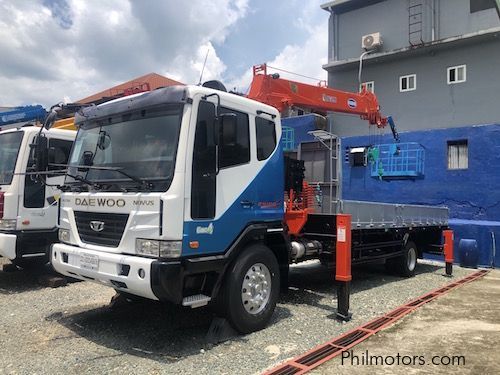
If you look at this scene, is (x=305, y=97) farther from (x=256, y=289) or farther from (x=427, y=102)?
(x=427, y=102)

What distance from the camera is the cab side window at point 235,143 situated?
5.01 metres

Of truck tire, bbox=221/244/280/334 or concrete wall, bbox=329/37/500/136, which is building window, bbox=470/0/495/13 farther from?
truck tire, bbox=221/244/280/334

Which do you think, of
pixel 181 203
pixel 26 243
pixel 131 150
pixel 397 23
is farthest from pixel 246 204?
pixel 397 23

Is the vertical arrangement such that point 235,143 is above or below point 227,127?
below

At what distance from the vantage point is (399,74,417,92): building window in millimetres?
22414

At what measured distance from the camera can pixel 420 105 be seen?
2220 cm

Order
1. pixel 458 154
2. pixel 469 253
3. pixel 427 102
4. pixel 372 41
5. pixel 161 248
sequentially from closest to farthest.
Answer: pixel 161 248, pixel 469 253, pixel 458 154, pixel 427 102, pixel 372 41

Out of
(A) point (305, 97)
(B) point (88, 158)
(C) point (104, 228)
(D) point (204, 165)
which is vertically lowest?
(C) point (104, 228)

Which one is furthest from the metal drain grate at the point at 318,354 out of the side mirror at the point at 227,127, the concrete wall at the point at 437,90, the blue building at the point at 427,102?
the concrete wall at the point at 437,90

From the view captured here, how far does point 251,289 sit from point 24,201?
4555mm

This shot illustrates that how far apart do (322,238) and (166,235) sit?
12.1 feet

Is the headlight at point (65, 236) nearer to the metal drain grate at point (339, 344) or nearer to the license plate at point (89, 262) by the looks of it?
the license plate at point (89, 262)

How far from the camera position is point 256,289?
18.1ft

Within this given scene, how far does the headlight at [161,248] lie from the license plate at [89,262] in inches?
25.4
